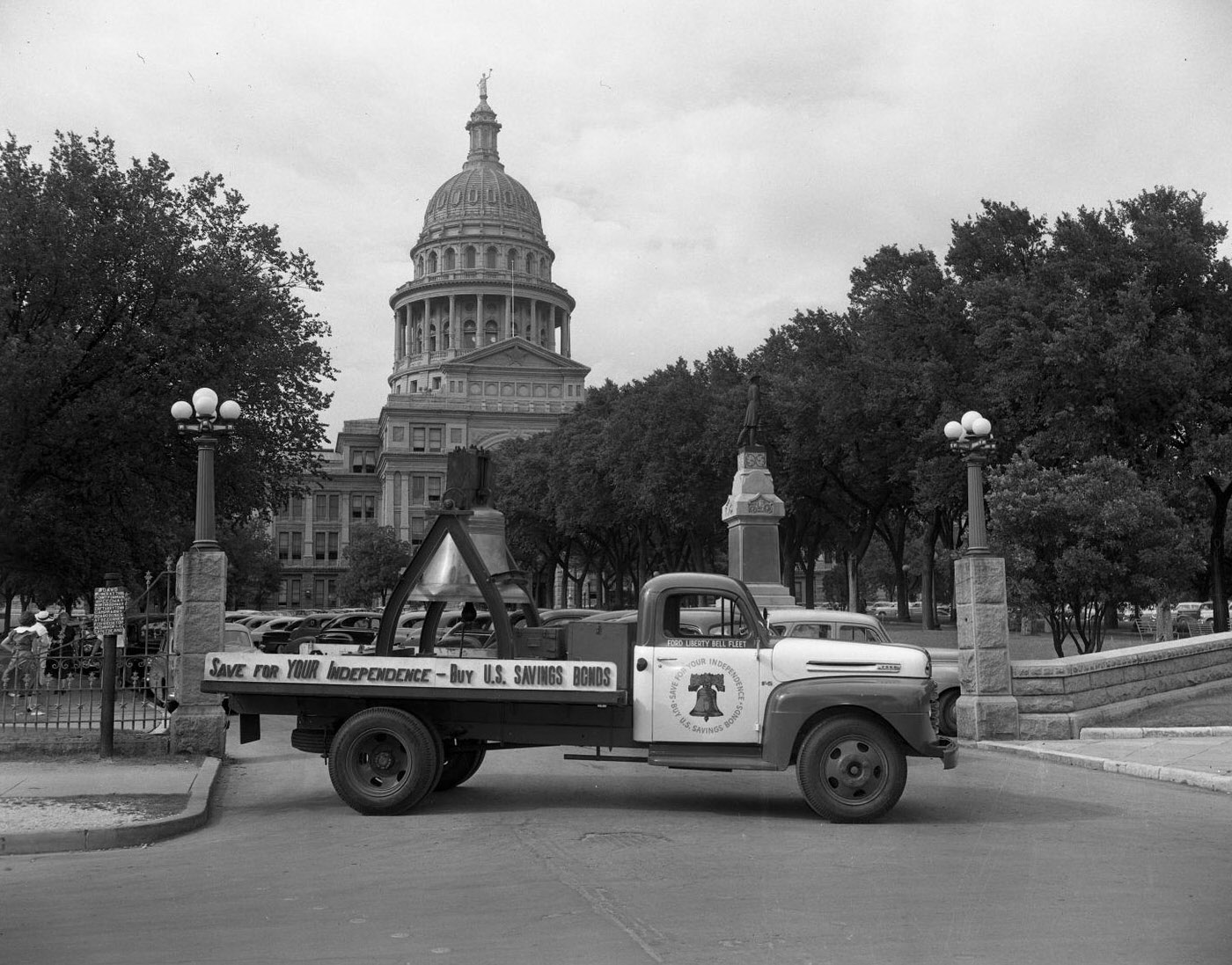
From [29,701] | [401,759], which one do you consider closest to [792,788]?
[401,759]

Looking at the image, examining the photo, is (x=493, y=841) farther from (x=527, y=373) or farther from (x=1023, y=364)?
(x=527, y=373)

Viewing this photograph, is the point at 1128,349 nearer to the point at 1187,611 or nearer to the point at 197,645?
the point at 197,645

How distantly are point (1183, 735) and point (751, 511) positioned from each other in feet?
56.5

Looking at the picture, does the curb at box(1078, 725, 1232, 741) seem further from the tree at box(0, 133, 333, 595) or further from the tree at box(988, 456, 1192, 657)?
the tree at box(0, 133, 333, 595)

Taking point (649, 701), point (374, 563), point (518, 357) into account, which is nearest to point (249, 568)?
point (374, 563)

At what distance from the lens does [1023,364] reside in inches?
1389

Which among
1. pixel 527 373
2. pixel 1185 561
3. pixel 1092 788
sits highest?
pixel 527 373

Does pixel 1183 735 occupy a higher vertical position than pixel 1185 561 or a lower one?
lower

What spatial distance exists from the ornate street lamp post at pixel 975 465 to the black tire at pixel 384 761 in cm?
862

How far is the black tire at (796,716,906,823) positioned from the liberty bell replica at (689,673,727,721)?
2.73 ft

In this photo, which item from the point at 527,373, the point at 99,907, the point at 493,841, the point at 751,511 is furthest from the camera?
the point at 527,373

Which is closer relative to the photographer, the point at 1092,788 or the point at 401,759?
the point at 401,759

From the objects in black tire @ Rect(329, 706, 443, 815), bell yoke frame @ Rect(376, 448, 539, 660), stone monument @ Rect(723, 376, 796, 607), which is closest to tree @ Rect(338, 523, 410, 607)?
stone monument @ Rect(723, 376, 796, 607)

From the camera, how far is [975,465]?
56.3 ft
